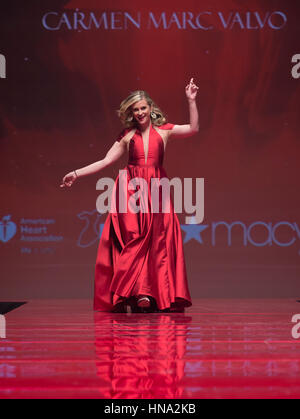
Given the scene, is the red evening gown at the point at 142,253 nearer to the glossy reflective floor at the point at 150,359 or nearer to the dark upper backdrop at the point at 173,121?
the glossy reflective floor at the point at 150,359

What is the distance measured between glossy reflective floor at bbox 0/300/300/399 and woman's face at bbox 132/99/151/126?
111cm

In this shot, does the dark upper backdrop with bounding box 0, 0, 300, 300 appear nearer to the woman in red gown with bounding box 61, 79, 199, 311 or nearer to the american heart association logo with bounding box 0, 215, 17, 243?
the american heart association logo with bounding box 0, 215, 17, 243

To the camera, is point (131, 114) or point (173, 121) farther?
point (173, 121)

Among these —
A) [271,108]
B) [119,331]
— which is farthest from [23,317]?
[271,108]

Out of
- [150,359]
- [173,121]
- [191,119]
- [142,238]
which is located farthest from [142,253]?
[173,121]

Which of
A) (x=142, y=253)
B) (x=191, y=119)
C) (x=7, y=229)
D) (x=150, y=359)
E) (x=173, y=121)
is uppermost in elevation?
(x=173, y=121)

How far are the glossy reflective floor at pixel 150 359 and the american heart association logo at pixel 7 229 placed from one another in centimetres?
214

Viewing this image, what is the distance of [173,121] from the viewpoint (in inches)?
181

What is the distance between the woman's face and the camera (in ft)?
10.2

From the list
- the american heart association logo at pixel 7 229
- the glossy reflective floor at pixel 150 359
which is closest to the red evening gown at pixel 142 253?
the glossy reflective floor at pixel 150 359

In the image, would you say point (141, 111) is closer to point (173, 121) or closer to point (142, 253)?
point (142, 253)

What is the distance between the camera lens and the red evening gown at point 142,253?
288 cm

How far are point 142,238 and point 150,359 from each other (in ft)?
5.14

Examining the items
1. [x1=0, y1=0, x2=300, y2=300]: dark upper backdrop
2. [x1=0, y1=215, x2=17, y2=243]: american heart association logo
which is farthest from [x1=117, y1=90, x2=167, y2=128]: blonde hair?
[x1=0, y1=215, x2=17, y2=243]: american heart association logo
